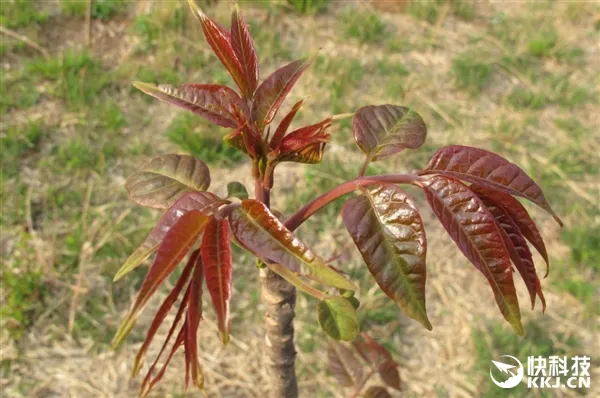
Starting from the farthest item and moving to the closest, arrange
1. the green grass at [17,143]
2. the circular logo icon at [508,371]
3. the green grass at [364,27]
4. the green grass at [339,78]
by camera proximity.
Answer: the green grass at [364,27] < the green grass at [339,78] < the green grass at [17,143] < the circular logo icon at [508,371]

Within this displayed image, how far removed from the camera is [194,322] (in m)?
0.70

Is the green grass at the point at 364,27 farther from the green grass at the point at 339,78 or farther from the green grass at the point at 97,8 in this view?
the green grass at the point at 97,8

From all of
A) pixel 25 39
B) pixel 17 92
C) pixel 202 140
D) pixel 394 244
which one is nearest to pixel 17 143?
pixel 17 92

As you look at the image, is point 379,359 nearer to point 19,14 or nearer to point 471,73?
point 471,73

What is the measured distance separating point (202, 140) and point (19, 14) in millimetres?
1246

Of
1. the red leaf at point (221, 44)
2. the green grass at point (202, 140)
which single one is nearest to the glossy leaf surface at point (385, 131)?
the red leaf at point (221, 44)

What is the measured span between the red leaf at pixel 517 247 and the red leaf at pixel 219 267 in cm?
35

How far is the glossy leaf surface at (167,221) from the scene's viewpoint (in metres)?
0.70

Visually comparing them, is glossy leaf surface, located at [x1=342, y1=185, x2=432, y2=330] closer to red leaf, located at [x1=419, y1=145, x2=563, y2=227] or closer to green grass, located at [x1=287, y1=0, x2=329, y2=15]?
red leaf, located at [x1=419, y1=145, x2=563, y2=227]

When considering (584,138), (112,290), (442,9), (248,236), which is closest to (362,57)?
(442,9)

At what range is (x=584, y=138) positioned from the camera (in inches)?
117

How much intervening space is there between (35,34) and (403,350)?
230 cm

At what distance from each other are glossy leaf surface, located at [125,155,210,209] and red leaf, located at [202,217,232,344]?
10.9 inches

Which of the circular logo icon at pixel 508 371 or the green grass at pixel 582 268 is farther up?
the green grass at pixel 582 268
